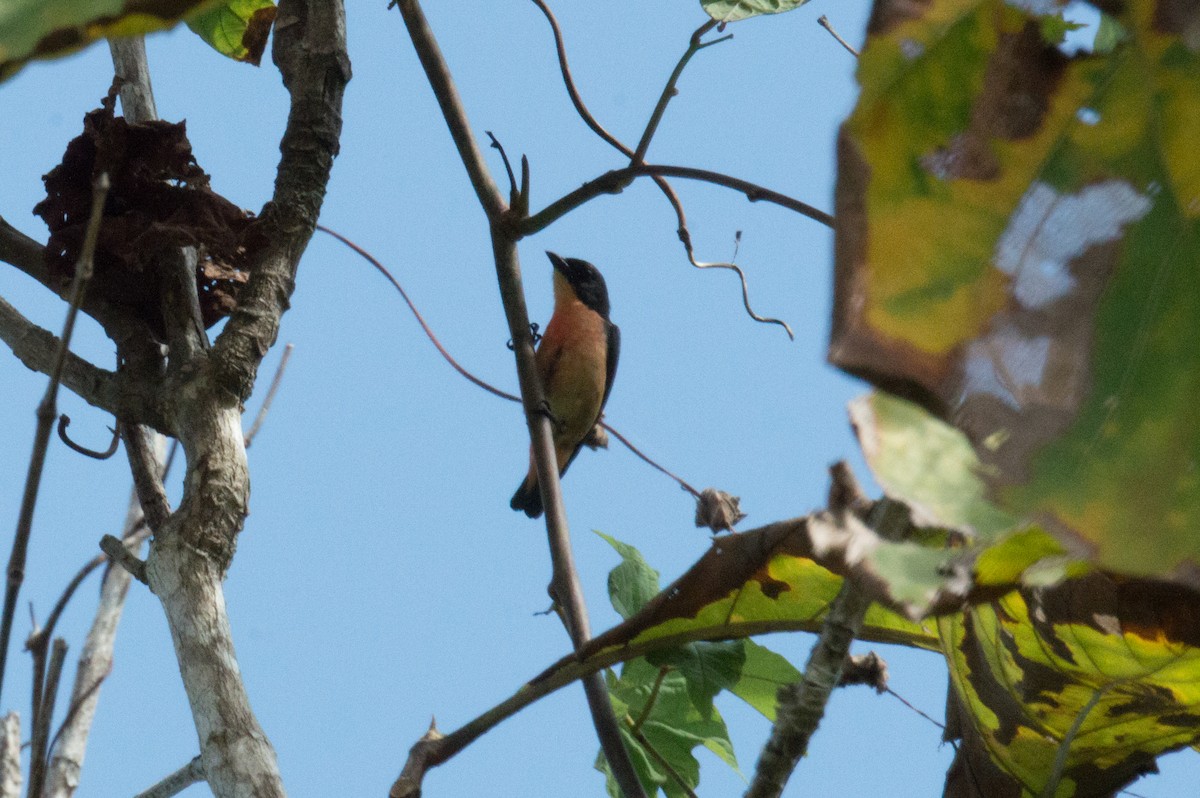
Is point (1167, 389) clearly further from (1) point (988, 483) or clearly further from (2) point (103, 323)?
(2) point (103, 323)

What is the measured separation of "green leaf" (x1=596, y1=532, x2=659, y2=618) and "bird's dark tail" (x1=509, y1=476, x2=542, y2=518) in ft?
14.7

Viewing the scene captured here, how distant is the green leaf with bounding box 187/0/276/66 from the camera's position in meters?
2.82

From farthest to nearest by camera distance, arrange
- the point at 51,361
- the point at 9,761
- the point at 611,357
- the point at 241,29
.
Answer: the point at 611,357
the point at 9,761
the point at 241,29
the point at 51,361

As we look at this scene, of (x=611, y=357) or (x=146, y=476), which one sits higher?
(x=611, y=357)

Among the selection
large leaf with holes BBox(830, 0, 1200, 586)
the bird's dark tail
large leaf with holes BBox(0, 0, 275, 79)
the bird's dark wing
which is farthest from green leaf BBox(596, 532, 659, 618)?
the bird's dark tail

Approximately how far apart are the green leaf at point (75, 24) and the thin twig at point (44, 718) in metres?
0.74

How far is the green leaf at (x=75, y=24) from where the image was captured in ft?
1.98

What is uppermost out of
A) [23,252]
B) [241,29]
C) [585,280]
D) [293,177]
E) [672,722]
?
[585,280]

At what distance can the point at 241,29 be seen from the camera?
9.34 ft

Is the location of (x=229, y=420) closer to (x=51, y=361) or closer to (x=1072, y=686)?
(x=51, y=361)

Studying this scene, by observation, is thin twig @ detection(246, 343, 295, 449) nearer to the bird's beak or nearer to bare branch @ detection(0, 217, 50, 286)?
bare branch @ detection(0, 217, 50, 286)

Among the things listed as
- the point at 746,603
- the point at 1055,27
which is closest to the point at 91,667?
the point at 746,603

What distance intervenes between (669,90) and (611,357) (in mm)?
4151

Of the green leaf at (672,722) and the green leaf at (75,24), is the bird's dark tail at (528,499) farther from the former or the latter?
the green leaf at (75,24)
